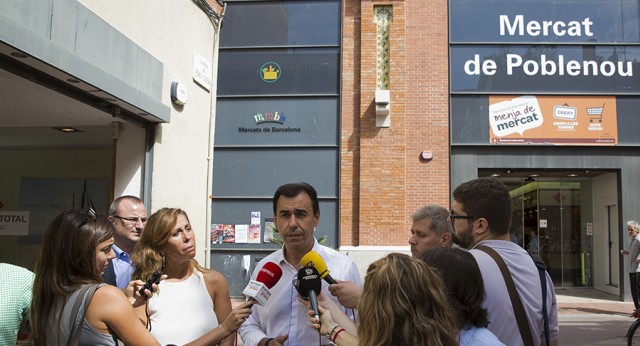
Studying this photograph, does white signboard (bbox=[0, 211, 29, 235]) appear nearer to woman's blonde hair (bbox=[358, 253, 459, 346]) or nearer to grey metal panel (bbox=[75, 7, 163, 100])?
grey metal panel (bbox=[75, 7, 163, 100])

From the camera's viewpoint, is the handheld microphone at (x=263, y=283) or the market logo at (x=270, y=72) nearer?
the handheld microphone at (x=263, y=283)

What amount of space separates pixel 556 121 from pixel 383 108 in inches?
173

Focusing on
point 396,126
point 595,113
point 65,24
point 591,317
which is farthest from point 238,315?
point 595,113

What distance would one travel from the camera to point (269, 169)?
45.2 feet

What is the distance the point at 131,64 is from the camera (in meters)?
6.00

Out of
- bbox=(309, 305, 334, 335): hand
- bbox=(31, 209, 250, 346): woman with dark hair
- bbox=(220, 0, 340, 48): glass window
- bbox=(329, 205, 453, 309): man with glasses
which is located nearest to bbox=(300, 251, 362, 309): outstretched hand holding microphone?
bbox=(309, 305, 334, 335): hand

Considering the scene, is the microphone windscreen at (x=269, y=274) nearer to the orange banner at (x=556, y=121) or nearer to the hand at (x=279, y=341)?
the hand at (x=279, y=341)

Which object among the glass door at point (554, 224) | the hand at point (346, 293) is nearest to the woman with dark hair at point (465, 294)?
the hand at point (346, 293)

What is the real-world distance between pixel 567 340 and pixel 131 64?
26.4 ft

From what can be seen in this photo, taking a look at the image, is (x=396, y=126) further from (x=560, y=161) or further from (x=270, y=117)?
(x=560, y=161)

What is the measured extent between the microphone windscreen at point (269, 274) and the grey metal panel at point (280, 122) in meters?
10.8

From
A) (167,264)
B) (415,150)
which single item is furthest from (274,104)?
(167,264)

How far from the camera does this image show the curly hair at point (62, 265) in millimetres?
2477

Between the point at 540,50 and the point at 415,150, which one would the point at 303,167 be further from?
the point at 540,50
